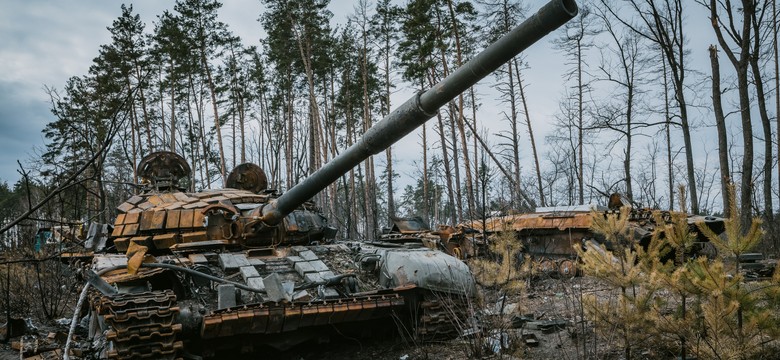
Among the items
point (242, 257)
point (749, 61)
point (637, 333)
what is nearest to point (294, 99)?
point (749, 61)

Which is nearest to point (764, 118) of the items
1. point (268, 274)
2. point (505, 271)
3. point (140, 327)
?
point (505, 271)

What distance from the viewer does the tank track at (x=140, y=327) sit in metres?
5.29

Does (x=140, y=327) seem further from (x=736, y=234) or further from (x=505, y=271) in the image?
(x=736, y=234)

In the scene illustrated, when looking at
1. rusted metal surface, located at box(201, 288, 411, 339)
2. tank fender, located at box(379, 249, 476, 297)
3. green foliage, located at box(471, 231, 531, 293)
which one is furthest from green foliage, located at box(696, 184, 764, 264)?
rusted metal surface, located at box(201, 288, 411, 339)

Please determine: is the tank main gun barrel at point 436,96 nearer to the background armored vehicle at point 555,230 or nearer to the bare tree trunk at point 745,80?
the background armored vehicle at point 555,230

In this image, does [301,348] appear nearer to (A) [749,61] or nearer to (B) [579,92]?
(A) [749,61]

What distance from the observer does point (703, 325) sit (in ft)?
14.3

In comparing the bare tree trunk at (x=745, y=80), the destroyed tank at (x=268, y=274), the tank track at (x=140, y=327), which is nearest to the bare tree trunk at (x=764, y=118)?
the bare tree trunk at (x=745, y=80)

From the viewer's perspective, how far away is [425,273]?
706 centimetres

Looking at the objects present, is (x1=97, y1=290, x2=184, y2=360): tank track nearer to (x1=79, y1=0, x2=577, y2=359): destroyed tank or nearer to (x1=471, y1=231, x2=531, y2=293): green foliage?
(x1=79, y1=0, x2=577, y2=359): destroyed tank

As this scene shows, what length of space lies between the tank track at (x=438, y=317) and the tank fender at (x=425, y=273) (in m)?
0.14

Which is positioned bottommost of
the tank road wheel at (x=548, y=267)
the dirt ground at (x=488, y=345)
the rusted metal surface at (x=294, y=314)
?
the dirt ground at (x=488, y=345)

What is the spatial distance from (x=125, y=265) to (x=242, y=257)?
138 centimetres

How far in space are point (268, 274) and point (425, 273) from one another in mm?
1957
